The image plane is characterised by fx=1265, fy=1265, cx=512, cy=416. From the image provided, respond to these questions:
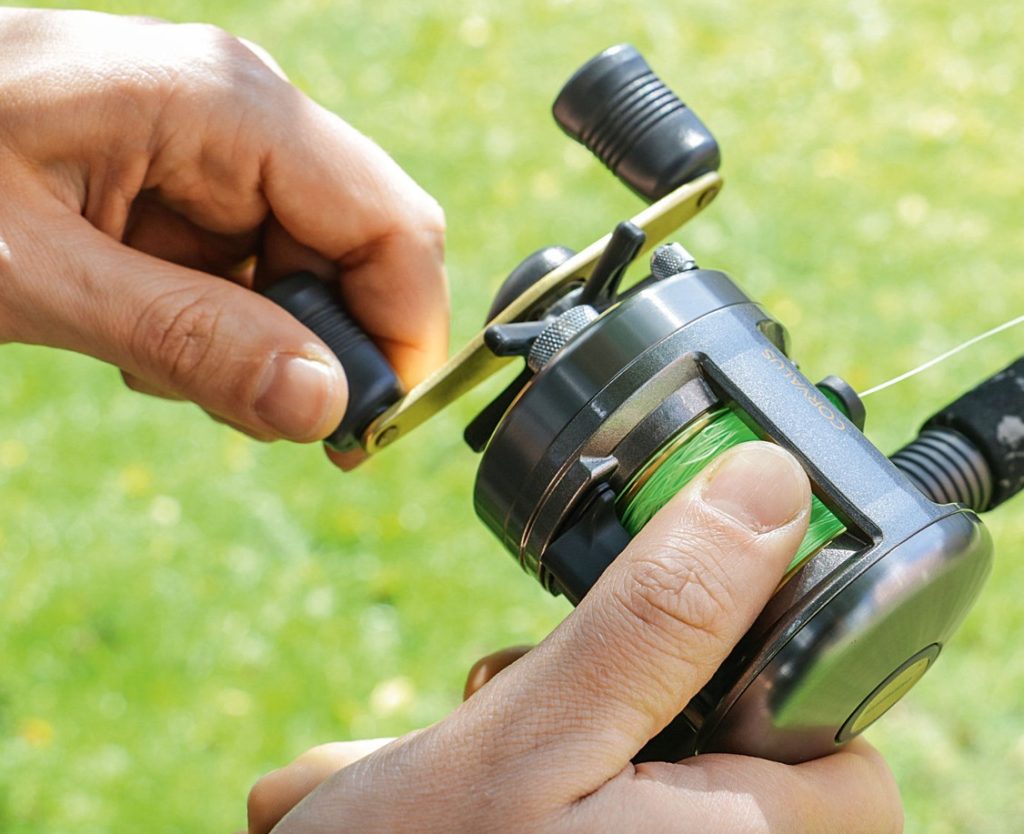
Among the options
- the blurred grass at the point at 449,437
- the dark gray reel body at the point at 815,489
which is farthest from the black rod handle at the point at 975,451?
the blurred grass at the point at 449,437

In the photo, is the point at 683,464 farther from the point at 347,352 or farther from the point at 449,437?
the point at 449,437

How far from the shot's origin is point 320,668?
288cm

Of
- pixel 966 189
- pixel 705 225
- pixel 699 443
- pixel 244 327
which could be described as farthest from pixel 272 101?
pixel 966 189

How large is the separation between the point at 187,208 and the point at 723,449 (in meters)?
1.04

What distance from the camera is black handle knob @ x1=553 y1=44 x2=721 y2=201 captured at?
156 centimetres

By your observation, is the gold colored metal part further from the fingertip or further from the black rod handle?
the black rod handle

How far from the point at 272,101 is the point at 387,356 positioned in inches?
17.3

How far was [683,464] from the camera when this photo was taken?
1244 mm

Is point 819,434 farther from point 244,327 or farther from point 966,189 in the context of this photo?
point 966,189

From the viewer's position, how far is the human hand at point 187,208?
5.26 ft

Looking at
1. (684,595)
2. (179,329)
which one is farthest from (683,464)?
(179,329)

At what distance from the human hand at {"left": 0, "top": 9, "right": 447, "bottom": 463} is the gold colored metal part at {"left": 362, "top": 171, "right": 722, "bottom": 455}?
8 cm

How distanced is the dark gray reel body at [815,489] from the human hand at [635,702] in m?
0.05

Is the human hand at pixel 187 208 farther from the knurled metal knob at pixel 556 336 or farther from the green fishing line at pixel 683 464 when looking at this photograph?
the green fishing line at pixel 683 464
